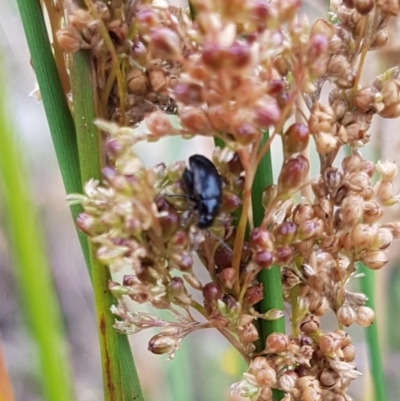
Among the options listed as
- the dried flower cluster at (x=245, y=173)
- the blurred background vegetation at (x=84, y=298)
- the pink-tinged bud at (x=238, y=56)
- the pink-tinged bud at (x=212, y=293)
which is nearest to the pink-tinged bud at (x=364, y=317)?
the dried flower cluster at (x=245, y=173)

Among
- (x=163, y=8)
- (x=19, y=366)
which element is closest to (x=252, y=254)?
(x=163, y=8)

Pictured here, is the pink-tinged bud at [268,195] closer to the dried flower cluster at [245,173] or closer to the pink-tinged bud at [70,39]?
the dried flower cluster at [245,173]

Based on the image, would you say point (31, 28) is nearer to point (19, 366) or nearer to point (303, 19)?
point (303, 19)

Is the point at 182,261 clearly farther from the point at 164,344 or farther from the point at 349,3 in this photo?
the point at 349,3

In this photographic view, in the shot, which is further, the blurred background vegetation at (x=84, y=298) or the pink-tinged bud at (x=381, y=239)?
the blurred background vegetation at (x=84, y=298)

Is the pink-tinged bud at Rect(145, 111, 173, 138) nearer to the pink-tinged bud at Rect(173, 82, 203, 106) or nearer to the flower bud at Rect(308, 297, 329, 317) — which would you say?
the pink-tinged bud at Rect(173, 82, 203, 106)
